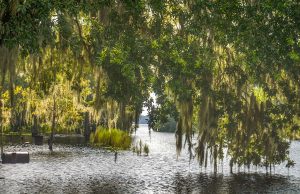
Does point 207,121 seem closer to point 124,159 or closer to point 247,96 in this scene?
point 247,96

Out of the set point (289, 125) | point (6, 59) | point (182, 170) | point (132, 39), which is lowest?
point (182, 170)

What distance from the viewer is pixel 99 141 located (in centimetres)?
4672

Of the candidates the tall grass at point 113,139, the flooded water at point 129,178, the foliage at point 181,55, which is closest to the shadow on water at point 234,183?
the flooded water at point 129,178

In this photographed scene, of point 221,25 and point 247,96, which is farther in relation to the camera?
point 247,96

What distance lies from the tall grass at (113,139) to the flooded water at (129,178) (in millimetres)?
11000

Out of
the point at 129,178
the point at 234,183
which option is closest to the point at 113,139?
the point at 129,178

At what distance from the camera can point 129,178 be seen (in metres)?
23.5

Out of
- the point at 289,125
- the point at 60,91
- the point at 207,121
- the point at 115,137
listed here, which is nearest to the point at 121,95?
the point at 207,121

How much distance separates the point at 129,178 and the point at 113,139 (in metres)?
21.2

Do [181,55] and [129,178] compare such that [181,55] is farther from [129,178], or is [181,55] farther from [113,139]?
[113,139]

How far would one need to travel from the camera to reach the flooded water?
19.9 meters

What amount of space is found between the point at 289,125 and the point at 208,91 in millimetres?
6185

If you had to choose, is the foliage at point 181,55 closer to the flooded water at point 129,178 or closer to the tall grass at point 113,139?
the flooded water at point 129,178

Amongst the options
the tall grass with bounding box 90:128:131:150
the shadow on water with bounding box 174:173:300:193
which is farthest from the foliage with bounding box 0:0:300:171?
the tall grass with bounding box 90:128:131:150
